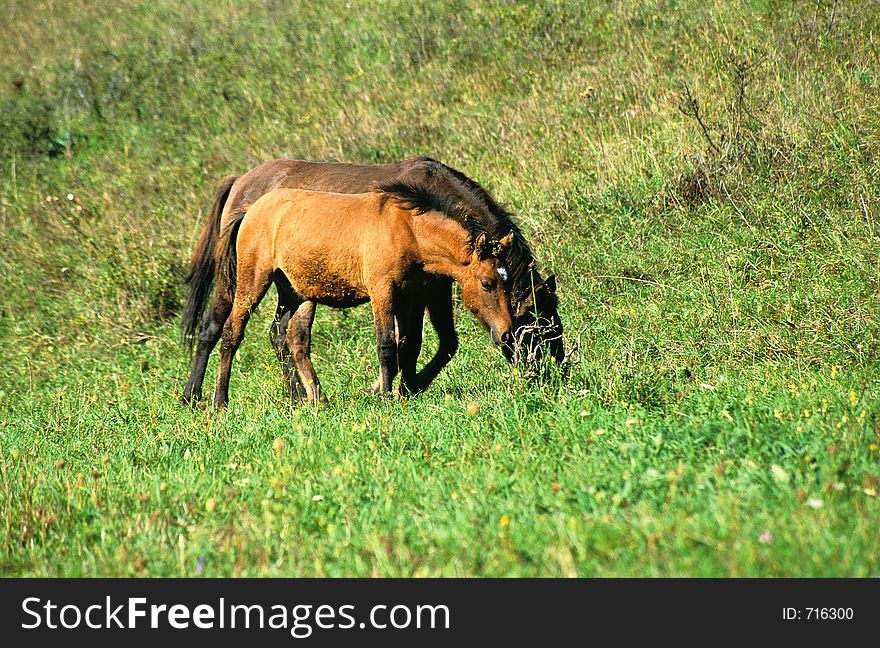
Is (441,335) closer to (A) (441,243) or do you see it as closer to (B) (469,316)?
(A) (441,243)

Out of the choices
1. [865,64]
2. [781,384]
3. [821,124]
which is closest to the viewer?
[781,384]

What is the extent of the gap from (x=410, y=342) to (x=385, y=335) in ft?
1.35

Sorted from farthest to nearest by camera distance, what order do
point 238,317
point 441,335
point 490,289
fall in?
point 238,317
point 441,335
point 490,289

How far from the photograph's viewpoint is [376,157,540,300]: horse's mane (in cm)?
655

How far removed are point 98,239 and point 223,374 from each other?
569 cm

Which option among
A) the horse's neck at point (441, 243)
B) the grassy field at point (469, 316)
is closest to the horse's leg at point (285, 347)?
the grassy field at point (469, 316)

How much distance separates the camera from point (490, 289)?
6.57 meters

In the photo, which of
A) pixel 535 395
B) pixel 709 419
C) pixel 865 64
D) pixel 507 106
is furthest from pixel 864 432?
pixel 507 106

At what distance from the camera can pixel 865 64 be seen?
31.6 ft

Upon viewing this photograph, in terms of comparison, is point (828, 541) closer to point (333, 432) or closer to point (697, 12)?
point (333, 432)

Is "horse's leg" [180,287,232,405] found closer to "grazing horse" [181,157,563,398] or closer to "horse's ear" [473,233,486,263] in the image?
"grazing horse" [181,157,563,398]

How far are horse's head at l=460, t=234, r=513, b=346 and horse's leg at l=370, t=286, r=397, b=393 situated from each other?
561 millimetres

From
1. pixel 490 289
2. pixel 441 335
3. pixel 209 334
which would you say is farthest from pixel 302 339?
pixel 490 289

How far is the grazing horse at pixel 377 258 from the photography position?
259 inches
